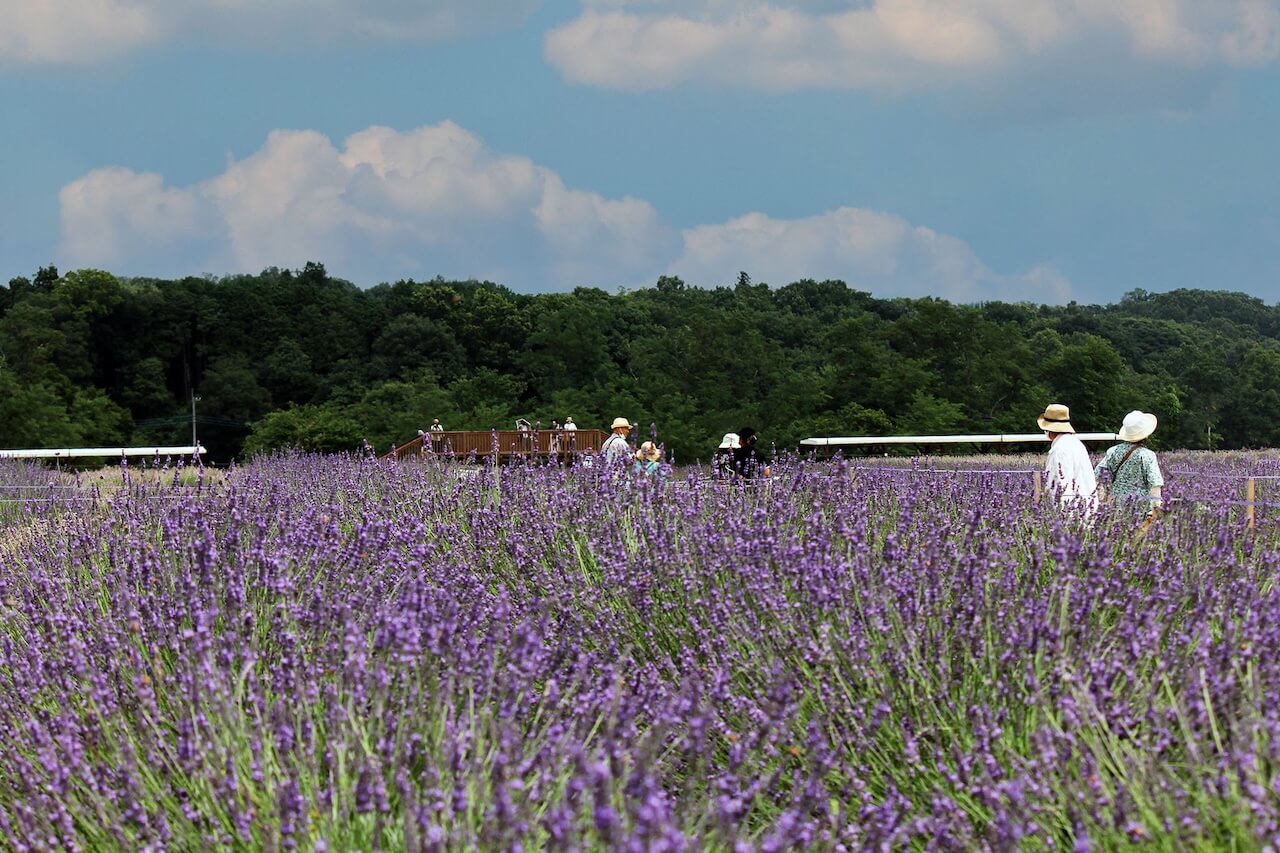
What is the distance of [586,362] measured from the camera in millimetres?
50062

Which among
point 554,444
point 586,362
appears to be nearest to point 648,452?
point 554,444

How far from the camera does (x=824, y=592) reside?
3594 millimetres

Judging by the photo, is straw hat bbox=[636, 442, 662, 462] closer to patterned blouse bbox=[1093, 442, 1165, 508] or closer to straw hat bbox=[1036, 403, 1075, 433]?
straw hat bbox=[1036, 403, 1075, 433]

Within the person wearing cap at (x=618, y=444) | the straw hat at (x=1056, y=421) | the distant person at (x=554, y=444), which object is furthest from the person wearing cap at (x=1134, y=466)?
the distant person at (x=554, y=444)

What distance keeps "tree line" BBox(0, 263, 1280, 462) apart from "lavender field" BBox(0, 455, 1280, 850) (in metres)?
27.9

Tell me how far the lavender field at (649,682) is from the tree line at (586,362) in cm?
2789

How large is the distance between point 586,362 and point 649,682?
46.4 meters

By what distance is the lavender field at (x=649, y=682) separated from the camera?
249 centimetres

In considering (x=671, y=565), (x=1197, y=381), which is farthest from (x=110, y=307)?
(x=671, y=565)

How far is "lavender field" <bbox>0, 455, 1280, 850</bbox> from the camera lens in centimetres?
249

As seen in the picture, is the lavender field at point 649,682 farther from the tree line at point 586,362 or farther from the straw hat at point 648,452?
the tree line at point 586,362

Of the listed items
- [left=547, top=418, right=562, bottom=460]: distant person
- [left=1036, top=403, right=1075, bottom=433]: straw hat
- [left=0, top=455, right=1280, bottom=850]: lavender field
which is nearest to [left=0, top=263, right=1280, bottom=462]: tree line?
[left=547, top=418, right=562, bottom=460]: distant person

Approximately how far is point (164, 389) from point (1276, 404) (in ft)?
153

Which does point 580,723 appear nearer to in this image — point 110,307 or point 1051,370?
point 1051,370
